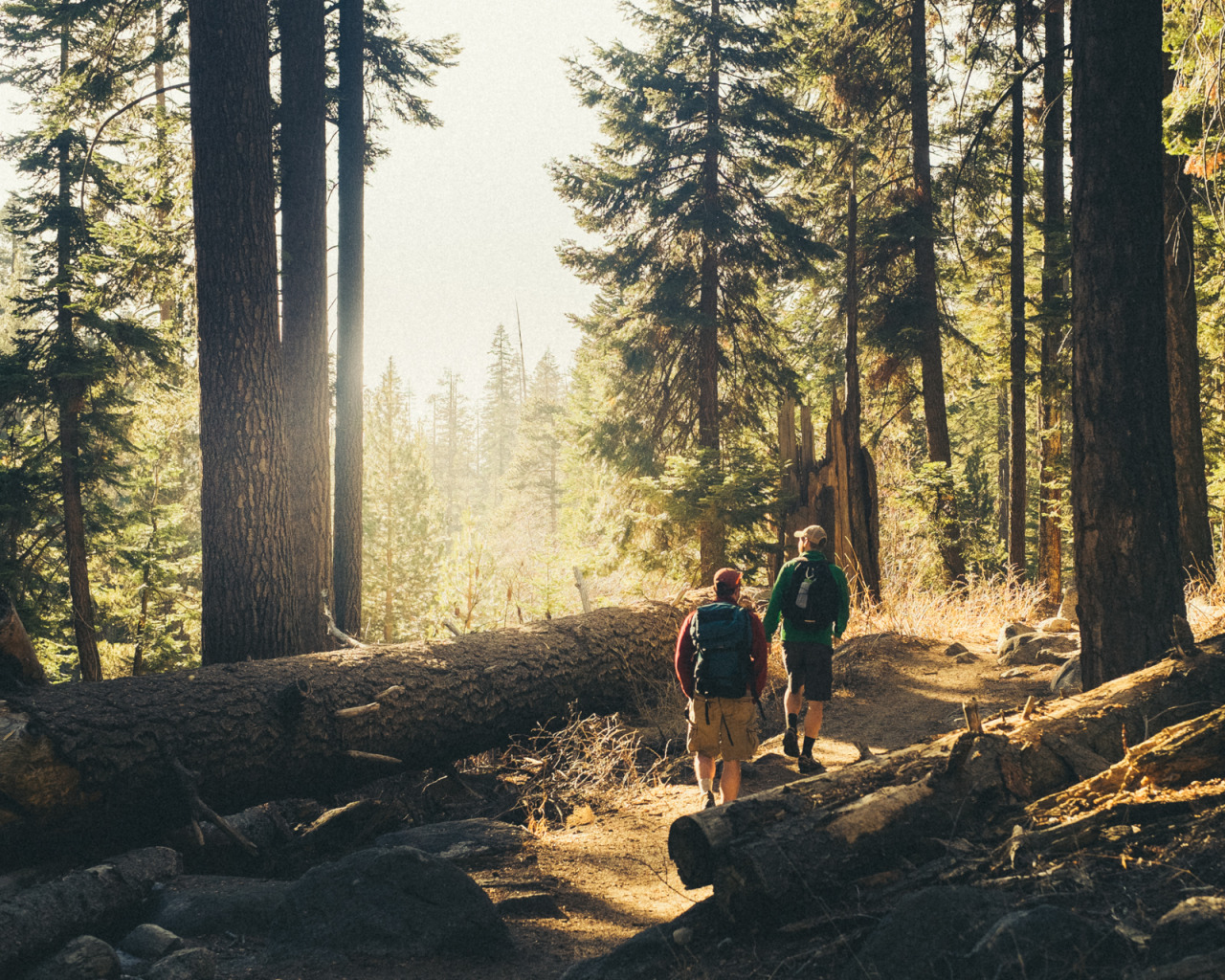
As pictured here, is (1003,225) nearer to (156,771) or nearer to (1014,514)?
(1014,514)

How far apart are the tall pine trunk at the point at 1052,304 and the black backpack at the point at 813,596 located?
928 centimetres

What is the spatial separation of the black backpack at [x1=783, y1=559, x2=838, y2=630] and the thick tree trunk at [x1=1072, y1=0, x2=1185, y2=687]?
2.20 m

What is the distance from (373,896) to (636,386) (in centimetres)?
1343

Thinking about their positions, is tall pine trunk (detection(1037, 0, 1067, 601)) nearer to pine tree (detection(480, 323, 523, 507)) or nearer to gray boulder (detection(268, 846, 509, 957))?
gray boulder (detection(268, 846, 509, 957))

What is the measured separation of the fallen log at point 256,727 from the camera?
4.78 metres

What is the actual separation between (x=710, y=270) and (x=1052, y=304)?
255 inches

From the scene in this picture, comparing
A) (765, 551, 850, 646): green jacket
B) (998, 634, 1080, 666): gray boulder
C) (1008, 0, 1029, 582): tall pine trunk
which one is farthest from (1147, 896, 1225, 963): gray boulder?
(1008, 0, 1029, 582): tall pine trunk

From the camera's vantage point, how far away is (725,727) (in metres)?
5.92

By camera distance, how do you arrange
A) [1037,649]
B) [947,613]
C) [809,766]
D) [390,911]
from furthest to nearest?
[947,613]
[1037,649]
[809,766]
[390,911]

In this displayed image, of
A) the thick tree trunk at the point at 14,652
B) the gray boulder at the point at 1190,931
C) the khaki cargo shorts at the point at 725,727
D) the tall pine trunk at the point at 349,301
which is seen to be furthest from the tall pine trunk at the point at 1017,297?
the thick tree trunk at the point at 14,652

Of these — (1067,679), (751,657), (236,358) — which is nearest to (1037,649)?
(1067,679)

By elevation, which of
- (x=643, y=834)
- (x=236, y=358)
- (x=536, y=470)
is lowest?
(x=643, y=834)

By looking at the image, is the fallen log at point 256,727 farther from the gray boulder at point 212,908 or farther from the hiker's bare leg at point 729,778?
the hiker's bare leg at point 729,778

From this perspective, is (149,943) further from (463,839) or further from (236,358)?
(236,358)
